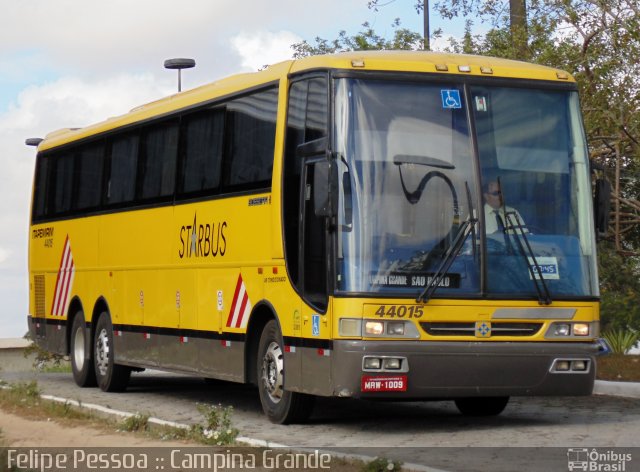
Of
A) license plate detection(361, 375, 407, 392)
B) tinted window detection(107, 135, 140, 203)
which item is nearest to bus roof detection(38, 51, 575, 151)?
license plate detection(361, 375, 407, 392)

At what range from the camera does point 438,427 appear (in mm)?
14344

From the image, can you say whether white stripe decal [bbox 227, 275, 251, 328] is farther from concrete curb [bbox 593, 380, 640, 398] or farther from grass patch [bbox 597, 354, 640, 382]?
grass patch [bbox 597, 354, 640, 382]

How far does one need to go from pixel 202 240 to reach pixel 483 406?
3766 millimetres

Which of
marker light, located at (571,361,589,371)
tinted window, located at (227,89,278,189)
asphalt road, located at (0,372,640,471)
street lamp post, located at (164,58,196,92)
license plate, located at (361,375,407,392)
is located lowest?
asphalt road, located at (0,372,640,471)

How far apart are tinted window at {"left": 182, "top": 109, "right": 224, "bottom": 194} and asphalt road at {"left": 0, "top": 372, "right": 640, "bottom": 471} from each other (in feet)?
8.77

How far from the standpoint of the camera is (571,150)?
1416 cm

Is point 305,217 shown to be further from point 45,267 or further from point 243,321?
point 45,267

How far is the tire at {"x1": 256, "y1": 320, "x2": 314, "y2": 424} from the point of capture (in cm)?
1430

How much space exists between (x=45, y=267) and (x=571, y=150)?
455 inches

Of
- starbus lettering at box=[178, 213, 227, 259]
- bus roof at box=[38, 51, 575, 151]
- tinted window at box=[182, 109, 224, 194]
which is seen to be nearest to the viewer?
bus roof at box=[38, 51, 575, 151]

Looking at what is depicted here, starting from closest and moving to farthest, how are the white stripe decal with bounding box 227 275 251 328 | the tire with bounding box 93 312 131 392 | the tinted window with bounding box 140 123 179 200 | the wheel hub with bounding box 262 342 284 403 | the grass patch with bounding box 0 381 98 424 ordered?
the wheel hub with bounding box 262 342 284 403 < the grass patch with bounding box 0 381 98 424 < the white stripe decal with bounding box 227 275 251 328 < the tinted window with bounding box 140 123 179 200 < the tire with bounding box 93 312 131 392

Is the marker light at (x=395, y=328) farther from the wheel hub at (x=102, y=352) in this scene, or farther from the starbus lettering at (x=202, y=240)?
the wheel hub at (x=102, y=352)

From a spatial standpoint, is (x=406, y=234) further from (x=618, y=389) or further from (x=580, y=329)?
(x=618, y=389)

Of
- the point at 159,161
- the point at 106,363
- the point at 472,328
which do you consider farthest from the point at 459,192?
the point at 106,363
